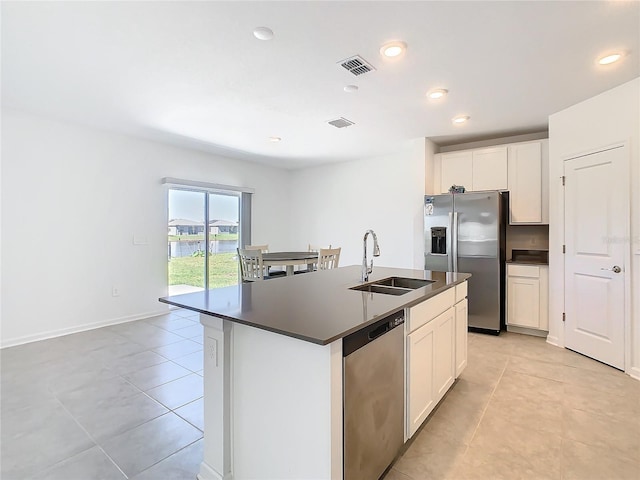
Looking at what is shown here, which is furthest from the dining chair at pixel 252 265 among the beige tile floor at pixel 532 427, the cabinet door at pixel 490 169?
the cabinet door at pixel 490 169

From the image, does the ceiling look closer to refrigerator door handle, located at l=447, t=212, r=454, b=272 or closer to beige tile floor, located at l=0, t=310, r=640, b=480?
refrigerator door handle, located at l=447, t=212, r=454, b=272

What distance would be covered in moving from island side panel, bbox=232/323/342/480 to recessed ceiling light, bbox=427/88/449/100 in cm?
268

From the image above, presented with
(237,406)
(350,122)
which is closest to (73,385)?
(237,406)

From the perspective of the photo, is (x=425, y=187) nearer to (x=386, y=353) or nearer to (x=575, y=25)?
(x=575, y=25)

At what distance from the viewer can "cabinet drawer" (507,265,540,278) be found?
3.77 metres

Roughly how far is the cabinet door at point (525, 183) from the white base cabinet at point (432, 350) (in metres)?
2.13

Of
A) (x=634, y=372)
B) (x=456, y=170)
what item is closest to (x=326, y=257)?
(x=456, y=170)

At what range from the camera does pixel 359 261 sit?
600cm

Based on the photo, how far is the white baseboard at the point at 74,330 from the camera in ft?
11.5

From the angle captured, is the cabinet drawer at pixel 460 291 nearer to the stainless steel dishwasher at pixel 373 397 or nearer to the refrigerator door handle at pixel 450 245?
the stainless steel dishwasher at pixel 373 397

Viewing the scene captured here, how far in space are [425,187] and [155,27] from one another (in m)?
3.51

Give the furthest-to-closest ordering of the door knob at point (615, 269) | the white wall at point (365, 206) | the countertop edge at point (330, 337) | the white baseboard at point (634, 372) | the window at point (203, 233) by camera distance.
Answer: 1. the window at point (203, 233)
2. the white wall at point (365, 206)
3. the door knob at point (615, 269)
4. the white baseboard at point (634, 372)
5. the countertop edge at point (330, 337)

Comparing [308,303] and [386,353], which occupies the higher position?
[308,303]

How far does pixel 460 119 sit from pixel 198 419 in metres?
3.94
